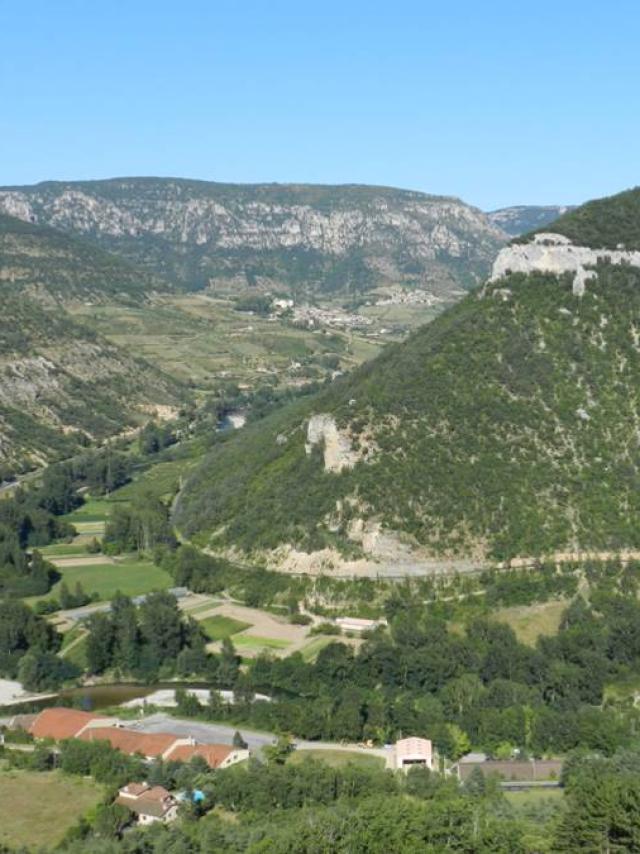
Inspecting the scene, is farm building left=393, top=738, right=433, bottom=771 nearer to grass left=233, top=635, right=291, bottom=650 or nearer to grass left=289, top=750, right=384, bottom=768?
grass left=289, top=750, right=384, bottom=768

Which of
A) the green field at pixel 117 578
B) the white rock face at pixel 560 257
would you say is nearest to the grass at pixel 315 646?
the green field at pixel 117 578

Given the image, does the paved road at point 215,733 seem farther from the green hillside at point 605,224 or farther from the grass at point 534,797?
the green hillside at point 605,224

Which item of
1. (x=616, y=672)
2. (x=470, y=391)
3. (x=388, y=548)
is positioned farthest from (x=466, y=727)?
(x=470, y=391)

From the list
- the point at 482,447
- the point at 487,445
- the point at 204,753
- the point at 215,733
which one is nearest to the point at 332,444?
the point at 482,447

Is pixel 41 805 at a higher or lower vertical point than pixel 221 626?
lower

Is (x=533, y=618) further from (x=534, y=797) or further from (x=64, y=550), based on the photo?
(x=64, y=550)
